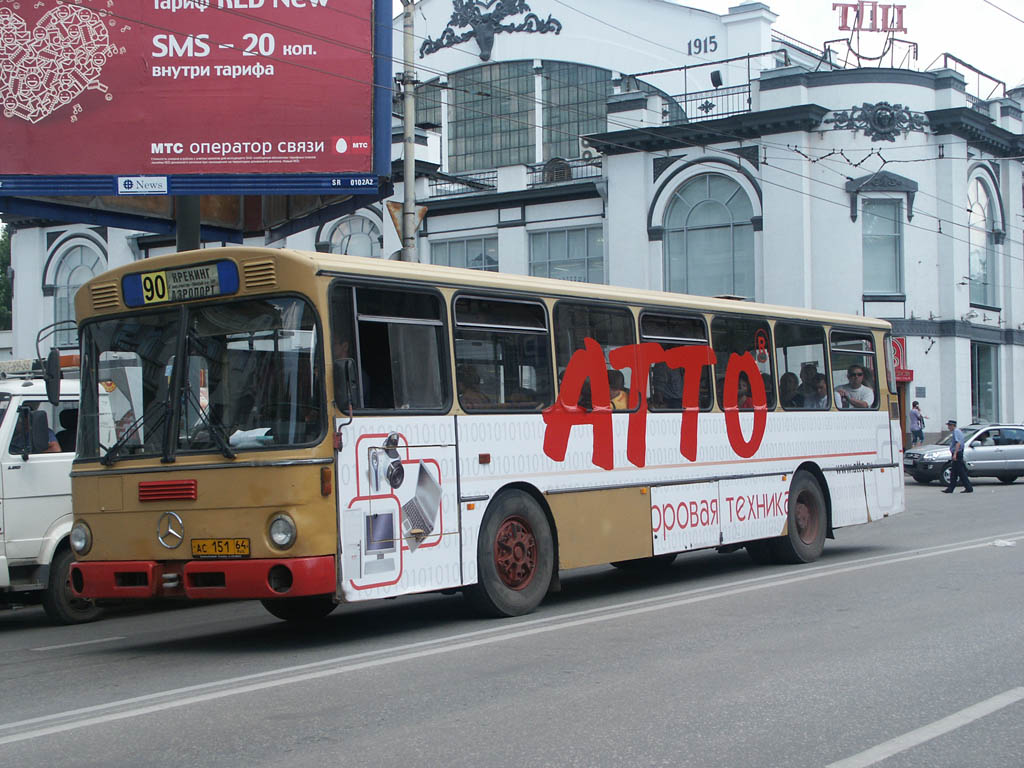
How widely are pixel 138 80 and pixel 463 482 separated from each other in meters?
11.9

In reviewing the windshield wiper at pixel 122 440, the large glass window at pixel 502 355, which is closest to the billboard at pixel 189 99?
the large glass window at pixel 502 355

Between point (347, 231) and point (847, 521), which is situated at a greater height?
point (347, 231)

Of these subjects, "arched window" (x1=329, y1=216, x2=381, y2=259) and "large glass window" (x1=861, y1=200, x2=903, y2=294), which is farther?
"arched window" (x1=329, y1=216, x2=381, y2=259)

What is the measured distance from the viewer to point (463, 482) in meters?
10.4

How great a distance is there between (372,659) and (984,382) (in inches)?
1421

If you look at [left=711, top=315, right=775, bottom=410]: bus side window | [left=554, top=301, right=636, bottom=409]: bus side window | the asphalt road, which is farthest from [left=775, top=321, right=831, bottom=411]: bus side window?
[left=554, top=301, right=636, bottom=409]: bus side window

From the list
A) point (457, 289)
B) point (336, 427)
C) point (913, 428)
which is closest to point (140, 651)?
point (336, 427)

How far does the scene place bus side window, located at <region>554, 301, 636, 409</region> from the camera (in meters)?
11.5

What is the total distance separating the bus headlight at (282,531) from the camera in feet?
29.5

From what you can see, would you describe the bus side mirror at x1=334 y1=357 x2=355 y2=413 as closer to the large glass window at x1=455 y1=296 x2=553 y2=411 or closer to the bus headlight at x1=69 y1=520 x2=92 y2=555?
the large glass window at x1=455 y1=296 x2=553 y2=411

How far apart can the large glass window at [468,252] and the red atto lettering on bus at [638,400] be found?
2688 cm

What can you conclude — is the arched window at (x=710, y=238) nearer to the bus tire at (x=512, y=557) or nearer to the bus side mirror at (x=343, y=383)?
the bus tire at (x=512, y=557)

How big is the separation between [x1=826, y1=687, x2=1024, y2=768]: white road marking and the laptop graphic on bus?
4.35m

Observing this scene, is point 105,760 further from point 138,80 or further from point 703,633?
point 138,80
